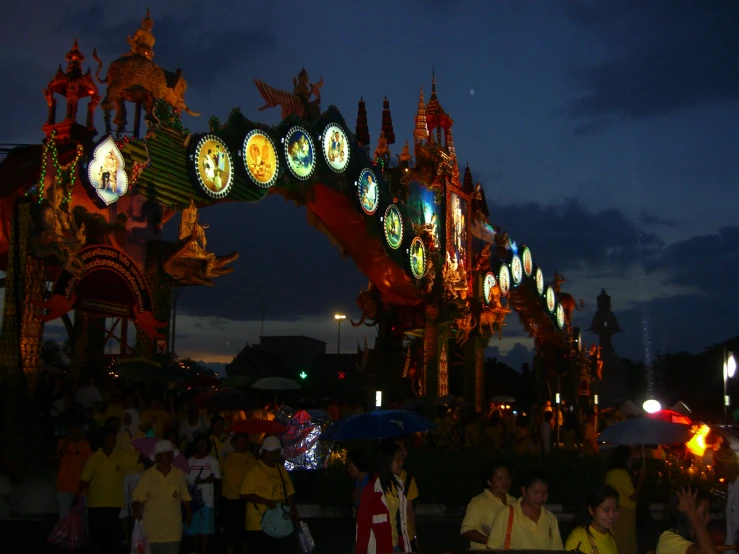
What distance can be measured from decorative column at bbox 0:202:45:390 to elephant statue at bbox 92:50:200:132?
3625 millimetres

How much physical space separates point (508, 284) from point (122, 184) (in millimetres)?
20840

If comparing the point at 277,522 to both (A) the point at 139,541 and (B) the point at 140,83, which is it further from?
(B) the point at 140,83

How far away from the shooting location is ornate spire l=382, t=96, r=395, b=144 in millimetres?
29625

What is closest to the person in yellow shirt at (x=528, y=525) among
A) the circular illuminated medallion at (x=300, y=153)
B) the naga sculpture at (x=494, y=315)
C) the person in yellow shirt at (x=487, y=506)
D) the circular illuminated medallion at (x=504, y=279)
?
the person in yellow shirt at (x=487, y=506)

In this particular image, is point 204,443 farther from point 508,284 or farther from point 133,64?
point 508,284

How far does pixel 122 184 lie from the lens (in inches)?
640

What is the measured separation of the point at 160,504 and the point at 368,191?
1655 centimetres

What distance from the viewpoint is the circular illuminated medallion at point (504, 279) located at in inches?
1310

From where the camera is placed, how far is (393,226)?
989 inches

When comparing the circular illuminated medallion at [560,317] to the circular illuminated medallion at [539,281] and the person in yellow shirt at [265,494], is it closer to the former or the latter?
the circular illuminated medallion at [539,281]

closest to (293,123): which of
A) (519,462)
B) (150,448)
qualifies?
(519,462)

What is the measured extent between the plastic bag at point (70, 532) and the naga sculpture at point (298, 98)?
Result: 12.6 m

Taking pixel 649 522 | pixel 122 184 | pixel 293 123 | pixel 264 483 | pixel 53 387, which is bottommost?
pixel 649 522

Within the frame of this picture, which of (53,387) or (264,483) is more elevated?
(53,387)
